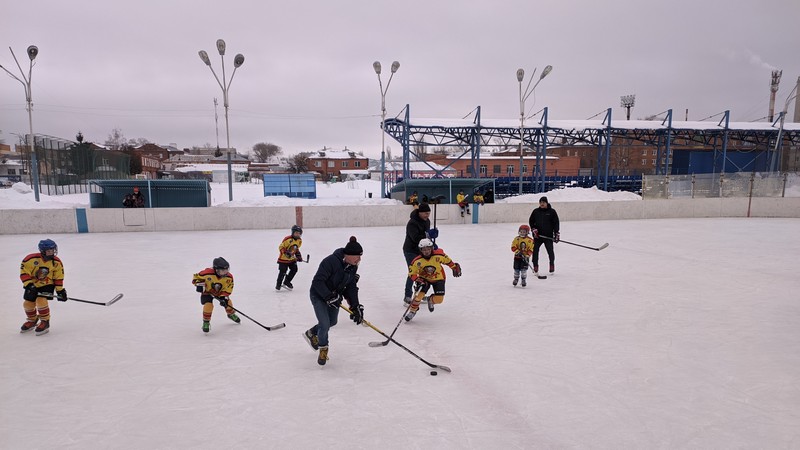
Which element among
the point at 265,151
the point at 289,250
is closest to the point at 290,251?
the point at 289,250

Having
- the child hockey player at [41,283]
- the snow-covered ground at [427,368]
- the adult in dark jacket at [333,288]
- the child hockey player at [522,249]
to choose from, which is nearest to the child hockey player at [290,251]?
the snow-covered ground at [427,368]

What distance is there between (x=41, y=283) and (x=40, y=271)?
18 centimetres

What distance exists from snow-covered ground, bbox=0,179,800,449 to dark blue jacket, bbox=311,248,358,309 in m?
0.84

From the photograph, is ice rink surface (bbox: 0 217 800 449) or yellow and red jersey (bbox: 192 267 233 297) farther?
yellow and red jersey (bbox: 192 267 233 297)

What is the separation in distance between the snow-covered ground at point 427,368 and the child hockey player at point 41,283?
0.22 metres

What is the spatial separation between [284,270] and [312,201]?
59.1 feet

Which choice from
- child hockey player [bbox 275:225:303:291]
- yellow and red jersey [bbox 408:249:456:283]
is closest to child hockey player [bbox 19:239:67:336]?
child hockey player [bbox 275:225:303:291]

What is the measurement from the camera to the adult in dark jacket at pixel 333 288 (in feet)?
15.0

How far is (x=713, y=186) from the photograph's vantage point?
21.9 metres

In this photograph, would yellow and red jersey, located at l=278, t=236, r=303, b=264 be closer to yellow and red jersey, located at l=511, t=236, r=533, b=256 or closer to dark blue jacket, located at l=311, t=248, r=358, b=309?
dark blue jacket, located at l=311, t=248, r=358, b=309

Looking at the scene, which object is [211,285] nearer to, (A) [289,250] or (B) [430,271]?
(A) [289,250]

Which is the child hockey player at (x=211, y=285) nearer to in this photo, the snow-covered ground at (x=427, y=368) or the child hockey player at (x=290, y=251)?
the snow-covered ground at (x=427, y=368)

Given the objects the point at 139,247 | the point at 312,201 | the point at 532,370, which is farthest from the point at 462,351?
the point at 312,201

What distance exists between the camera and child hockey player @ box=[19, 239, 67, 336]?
5.62 metres
